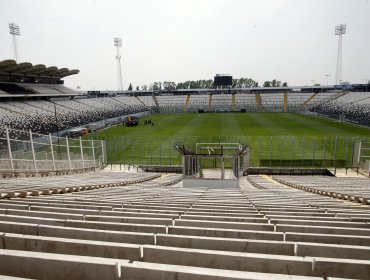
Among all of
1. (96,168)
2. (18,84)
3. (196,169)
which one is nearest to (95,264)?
(196,169)

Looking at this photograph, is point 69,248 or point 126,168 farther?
point 126,168

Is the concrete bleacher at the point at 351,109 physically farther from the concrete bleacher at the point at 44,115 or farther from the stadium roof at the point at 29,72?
the stadium roof at the point at 29,72

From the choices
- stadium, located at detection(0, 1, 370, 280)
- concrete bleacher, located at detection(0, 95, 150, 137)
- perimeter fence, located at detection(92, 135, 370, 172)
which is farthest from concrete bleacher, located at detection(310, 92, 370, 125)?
concrete bleacher, located at detection(0, 95, 150, 137)

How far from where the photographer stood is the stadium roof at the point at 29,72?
5091cm

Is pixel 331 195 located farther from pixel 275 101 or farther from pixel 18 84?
pixel 275 101

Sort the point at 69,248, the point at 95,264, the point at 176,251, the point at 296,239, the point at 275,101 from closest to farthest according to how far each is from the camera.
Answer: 1. the point at 95,264
2. the point at 176,251
3. the point at 69,248
4. the point at 296,239
5. the point at 275,101

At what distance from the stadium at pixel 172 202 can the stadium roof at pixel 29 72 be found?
0.37m

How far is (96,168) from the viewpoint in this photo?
23438mm

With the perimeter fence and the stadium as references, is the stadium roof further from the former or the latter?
the perimeter fence

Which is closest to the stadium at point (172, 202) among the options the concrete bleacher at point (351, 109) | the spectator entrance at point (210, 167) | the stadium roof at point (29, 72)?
the spectator entrance at point (210, 167)

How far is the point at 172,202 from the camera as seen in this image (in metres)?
7.00

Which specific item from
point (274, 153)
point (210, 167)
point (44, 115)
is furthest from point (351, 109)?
point (44, 115)

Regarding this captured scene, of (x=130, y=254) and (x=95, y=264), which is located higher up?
(x=95, y=264)

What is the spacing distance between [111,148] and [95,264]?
1261 inches
